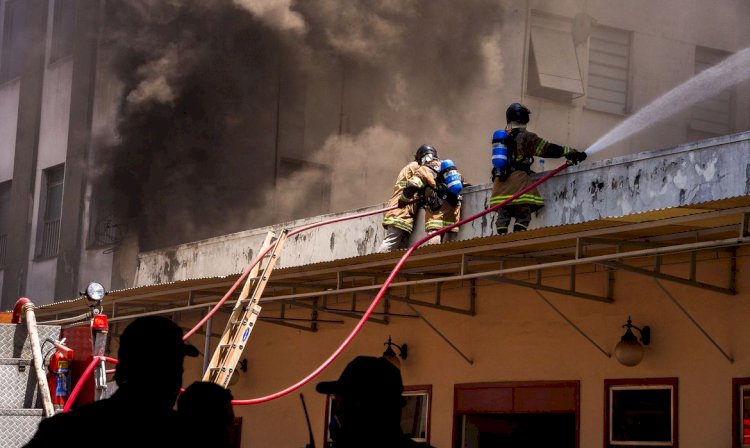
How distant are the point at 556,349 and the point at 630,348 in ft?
3.77

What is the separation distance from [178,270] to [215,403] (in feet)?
45.0

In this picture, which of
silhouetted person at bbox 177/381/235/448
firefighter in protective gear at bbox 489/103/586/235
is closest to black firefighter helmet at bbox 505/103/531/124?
firefighter in protective gear at bbox 489/103/586/235

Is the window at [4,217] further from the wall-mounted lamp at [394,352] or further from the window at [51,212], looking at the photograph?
the wall-mounted lamp at [394,352]

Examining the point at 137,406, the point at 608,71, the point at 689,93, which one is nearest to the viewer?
the point at 137,406

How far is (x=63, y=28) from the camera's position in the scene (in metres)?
26.5

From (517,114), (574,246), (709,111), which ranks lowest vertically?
(574,246)

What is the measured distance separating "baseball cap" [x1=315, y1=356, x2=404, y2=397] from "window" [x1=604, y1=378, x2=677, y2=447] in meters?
7.20

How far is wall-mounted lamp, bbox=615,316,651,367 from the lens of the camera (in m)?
10.7

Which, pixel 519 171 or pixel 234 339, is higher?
pixel 519 171

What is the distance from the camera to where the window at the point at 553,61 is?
28141 millimetres

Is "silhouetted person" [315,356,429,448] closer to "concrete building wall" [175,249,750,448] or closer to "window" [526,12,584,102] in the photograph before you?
"concrete building wall" [175,249,750,448]

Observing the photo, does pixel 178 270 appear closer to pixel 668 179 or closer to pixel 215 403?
pixel 668 179

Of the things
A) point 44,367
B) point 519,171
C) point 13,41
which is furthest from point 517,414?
point 13,41

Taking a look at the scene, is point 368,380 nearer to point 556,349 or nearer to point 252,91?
point 556,349
